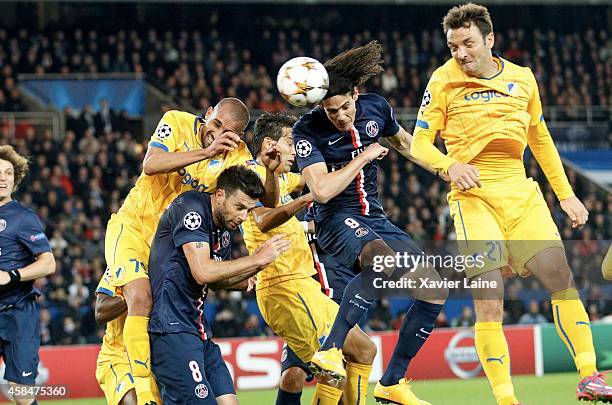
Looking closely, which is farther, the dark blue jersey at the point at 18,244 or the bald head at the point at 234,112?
the dark blue jersey at the point at 18,244

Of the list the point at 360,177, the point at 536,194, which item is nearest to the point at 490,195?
the point at 536,194

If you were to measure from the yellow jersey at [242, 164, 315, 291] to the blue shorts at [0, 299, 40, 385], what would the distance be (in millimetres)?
1980

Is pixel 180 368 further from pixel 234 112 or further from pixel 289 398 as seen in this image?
pixel 234 112

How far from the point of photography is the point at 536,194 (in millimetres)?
6883

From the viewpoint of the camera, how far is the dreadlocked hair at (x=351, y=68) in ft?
23.1

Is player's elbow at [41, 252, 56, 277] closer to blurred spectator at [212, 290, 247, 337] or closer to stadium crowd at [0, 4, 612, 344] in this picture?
stadium crowd at [0, 4, 612, 344]

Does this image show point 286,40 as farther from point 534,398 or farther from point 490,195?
point 490,195

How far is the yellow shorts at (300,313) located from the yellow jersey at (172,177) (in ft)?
3.09

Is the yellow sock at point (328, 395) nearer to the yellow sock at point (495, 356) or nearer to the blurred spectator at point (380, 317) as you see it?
the yellow sock at point (495, 356)

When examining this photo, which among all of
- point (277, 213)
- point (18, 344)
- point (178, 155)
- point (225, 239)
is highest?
point (178, 155)

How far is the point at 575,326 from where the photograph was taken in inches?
258

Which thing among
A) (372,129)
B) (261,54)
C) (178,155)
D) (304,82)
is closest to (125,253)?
(178,155)

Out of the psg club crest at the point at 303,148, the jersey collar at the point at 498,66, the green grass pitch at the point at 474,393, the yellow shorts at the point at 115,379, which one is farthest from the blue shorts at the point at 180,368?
the green grass pitch at the point at 474,393

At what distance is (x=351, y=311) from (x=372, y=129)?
53.0 inches
